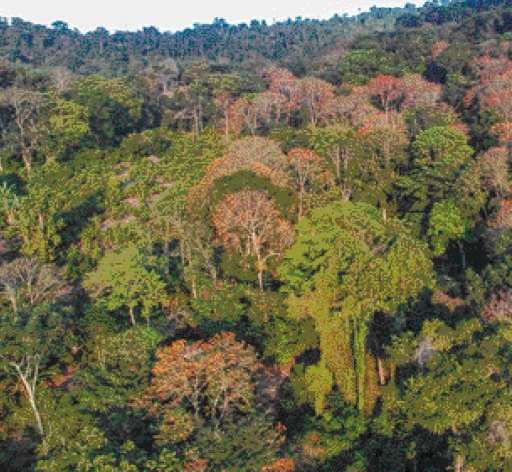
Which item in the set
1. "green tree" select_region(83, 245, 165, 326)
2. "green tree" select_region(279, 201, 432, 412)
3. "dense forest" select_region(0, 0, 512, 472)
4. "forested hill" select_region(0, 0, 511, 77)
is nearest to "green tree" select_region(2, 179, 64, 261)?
"dense forest" select_region(0, 0, 512, 472)

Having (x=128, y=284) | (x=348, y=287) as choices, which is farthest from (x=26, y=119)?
(x=348, y=287)

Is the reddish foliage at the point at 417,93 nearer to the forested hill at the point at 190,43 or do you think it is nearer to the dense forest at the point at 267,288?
the dense forest at the point at 267,288

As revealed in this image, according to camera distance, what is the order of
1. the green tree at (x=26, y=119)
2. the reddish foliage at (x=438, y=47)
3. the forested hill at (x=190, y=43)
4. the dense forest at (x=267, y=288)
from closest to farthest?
1. the dense forest at (x=267, y=288)
2. the green tree at (x=26, y=119)
3. the reddish foliage at (x=438, y=47)
4. the forested hill at (x=190, y=43)

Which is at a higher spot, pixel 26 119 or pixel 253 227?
pixel 26 119

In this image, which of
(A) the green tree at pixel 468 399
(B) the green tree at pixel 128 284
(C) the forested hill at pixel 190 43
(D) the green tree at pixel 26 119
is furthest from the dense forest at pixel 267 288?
(C) the forested hill at pixel 190 43

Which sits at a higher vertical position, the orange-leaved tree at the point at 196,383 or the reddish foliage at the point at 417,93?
the reddish foliage at the point at 417,93

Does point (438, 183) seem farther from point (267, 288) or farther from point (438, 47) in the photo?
point (438, 47)

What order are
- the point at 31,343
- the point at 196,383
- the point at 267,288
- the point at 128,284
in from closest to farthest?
the point at 196,383, the point at 31,343, the point at 128,284, the point at 267,288
